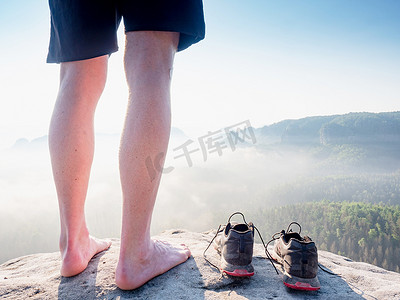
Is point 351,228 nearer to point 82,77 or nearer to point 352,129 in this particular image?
point 82,77

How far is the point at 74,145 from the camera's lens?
1.18 m

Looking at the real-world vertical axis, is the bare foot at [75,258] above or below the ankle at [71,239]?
below

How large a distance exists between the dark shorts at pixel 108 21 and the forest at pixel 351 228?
56684 millimetres

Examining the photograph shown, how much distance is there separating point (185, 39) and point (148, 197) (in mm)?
797

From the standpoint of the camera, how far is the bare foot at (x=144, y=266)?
1.12 m

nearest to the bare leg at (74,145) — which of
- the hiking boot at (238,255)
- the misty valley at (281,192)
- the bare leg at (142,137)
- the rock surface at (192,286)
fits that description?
the rock surface at (192,286)

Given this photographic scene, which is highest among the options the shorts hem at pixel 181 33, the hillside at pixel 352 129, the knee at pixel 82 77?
the hillside at pixel 352 129

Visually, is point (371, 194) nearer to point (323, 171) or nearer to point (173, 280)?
point (323, 171)

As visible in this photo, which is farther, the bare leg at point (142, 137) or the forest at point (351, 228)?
the forest at point (351, 228)

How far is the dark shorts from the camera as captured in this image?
3.37 feet

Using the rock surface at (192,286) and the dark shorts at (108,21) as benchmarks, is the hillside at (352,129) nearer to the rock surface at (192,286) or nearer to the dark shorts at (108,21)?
the rock surface at (192,286)

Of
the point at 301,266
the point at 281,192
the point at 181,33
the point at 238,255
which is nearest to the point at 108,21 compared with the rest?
the point at 181,33

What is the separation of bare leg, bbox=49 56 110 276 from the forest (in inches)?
2222

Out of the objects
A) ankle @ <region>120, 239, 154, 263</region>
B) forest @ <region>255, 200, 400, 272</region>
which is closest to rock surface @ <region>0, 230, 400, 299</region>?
ankle @ <region>120, 239, 154, 263</region>
